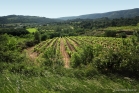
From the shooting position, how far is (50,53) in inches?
1415

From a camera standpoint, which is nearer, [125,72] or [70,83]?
[70,83]

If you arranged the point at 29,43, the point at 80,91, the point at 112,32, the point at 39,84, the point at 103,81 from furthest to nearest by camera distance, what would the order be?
1. the point at 112,32
2. the point at 29,43
3. the point at 103,81
4. the point at 39,84
5. the point at 80,91

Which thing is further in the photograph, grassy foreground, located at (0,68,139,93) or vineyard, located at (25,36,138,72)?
vineyard, located at (25,36,138,72)

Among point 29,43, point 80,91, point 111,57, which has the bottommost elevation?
point 29,43

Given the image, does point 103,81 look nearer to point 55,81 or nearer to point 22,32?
point 55,81

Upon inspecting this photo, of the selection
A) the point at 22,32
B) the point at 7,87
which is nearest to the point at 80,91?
the point at 7,87

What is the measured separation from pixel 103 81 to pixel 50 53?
101 ft

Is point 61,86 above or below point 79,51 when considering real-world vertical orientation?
above

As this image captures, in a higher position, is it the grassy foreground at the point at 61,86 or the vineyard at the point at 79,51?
the grassy foreground at the point at 61,86

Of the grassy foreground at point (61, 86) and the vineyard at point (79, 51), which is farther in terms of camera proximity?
the vineyard at point (79, 51)

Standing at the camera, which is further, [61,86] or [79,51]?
[79,51]

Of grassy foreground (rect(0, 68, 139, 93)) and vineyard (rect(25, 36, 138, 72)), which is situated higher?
grassy foreground (rect(0, 68, 139, 93))

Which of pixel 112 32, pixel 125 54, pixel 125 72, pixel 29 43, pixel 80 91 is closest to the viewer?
pixel 80 91

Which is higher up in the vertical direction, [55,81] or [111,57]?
[55,81]
